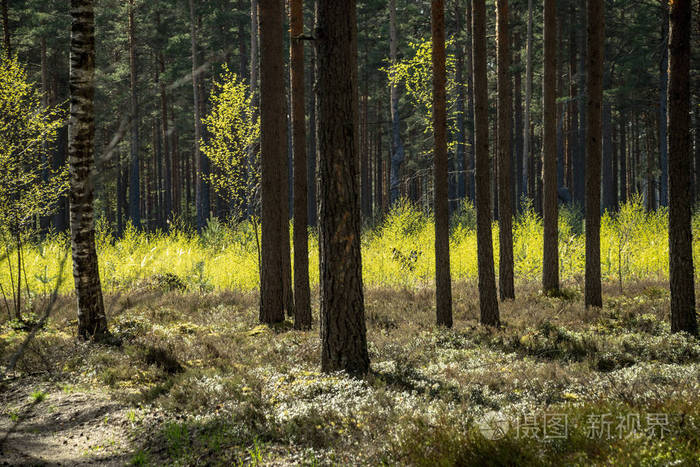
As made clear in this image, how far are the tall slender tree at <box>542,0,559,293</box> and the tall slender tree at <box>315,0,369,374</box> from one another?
8213 mm

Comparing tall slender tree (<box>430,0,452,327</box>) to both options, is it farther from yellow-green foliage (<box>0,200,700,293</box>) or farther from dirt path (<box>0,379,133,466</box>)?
dirt path (<box>0,379,133,466</box>)

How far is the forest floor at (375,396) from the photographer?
421cm

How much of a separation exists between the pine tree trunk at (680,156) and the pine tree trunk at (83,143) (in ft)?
33.9

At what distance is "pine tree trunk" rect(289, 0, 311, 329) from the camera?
11000 millimetres

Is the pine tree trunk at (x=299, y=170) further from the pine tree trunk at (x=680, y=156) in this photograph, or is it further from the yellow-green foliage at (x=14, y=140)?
the pine tree trunk at (x=680, y=156)

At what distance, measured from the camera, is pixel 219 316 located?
12922 mm

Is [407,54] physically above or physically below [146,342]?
above

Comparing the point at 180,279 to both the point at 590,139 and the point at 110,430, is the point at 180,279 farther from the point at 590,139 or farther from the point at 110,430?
the point at 590,139

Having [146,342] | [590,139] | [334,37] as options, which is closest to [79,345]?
[146,342]

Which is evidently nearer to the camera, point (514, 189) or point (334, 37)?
point (334, 37)

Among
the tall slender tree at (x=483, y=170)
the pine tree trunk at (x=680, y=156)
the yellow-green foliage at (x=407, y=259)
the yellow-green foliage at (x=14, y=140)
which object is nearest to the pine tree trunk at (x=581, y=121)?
the yellow-green foliage at (x=407, y=259)

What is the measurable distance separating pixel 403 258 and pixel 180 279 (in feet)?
26.5

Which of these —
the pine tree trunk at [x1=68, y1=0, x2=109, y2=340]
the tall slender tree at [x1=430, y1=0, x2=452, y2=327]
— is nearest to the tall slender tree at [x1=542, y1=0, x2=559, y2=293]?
the tall slender tree at [x1=430, y1=0, x2=452, y2=327]

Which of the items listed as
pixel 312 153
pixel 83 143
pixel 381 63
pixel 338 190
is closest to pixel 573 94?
pixel 381 63
